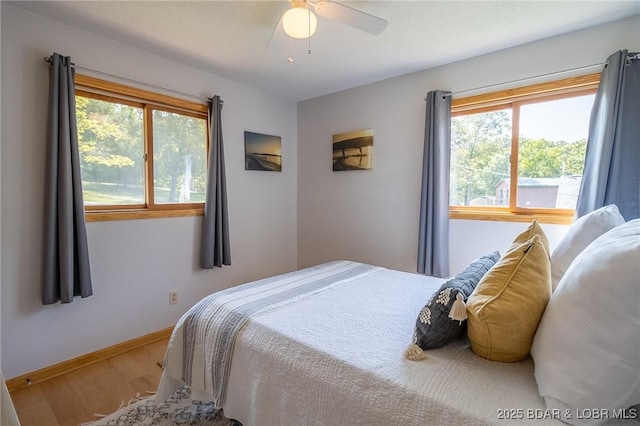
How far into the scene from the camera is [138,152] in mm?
2510

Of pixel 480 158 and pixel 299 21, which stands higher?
pixel 299 21

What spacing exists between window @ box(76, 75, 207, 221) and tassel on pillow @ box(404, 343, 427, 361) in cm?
229

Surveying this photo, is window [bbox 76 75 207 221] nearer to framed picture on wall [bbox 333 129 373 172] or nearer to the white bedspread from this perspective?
framed picture on wall [bbox 333 129 373 172]

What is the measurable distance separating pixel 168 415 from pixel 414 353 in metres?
1.47

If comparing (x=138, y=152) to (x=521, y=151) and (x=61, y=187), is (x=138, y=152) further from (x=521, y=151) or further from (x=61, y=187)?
(x=521, y=151)

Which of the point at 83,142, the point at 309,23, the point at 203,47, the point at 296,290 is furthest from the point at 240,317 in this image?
the point at 203,47

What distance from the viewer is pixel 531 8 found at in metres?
1.83

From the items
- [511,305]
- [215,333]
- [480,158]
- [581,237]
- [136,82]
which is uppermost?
[136,82]

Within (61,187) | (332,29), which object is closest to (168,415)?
(61,187)

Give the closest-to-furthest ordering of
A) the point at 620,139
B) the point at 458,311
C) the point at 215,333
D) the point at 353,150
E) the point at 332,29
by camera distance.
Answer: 1. the point at 458,311
2. the point at 215,333
3. the point at 620,139
4. the point at 332,29
5. the point at 353,150

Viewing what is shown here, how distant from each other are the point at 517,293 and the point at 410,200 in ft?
6.41

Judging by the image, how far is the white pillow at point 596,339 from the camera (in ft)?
2.36

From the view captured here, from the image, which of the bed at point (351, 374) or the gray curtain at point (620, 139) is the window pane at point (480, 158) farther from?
the bed at point (351, 374)

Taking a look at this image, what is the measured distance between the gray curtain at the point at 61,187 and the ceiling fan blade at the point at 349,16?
1733mm
